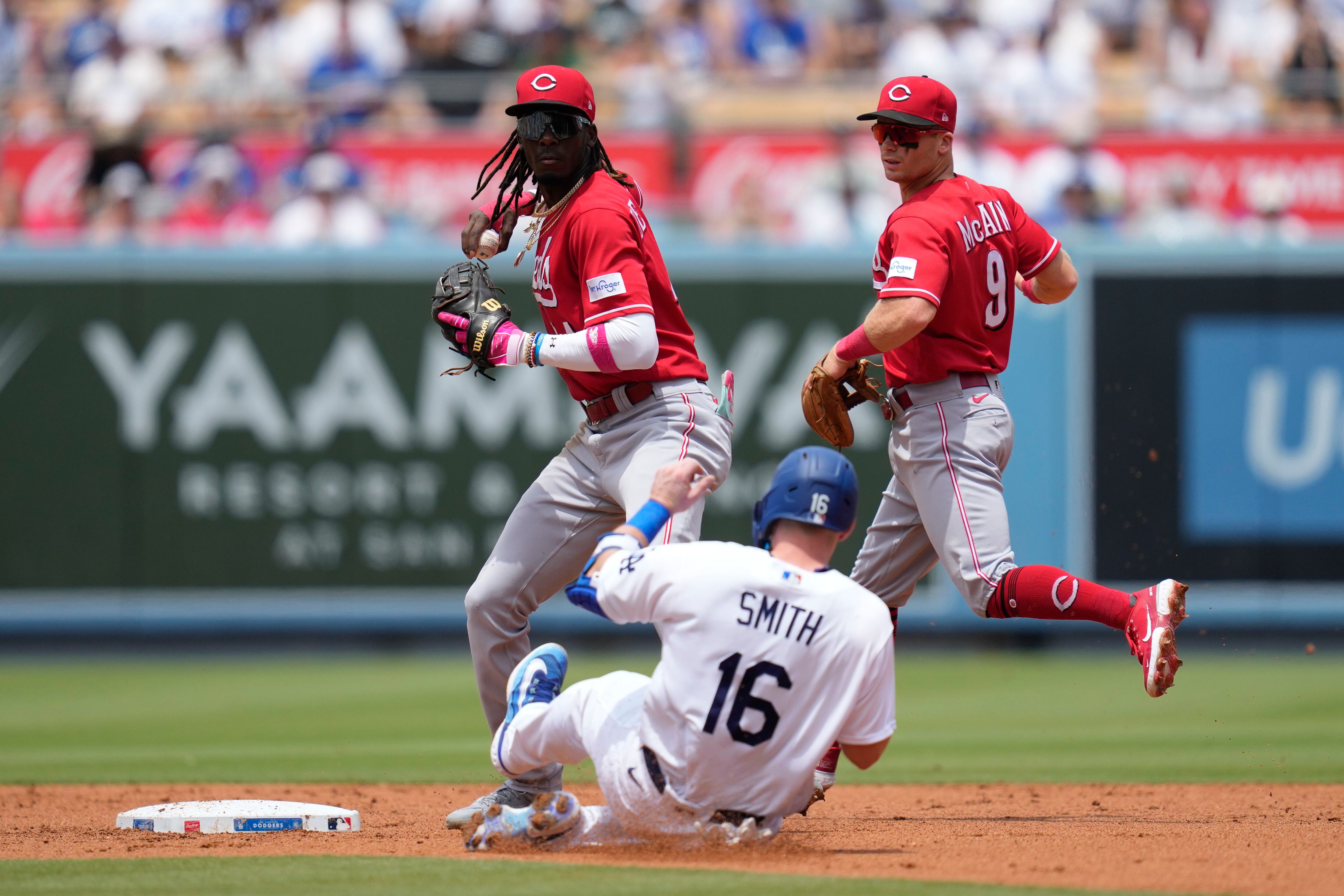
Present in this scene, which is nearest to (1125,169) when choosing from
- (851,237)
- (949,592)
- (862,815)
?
(851,237)

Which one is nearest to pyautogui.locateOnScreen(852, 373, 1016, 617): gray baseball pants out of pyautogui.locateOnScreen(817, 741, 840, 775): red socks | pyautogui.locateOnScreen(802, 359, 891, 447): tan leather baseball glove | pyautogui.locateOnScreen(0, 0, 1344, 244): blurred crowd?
pyautogui.locateOnScreen(802, 359, 891, 447): tan leather baseball glove

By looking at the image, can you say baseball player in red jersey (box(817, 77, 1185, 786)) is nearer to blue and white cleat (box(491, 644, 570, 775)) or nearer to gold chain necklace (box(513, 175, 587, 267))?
gold chain necklace (box(513, 175, 587, 267))

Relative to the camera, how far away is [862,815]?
581cm

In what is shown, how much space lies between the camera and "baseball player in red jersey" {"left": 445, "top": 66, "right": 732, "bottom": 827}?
4.98 meters

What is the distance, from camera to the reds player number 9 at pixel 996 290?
5551 millimetres

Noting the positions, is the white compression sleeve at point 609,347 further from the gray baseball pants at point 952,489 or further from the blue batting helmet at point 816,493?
the gray baseball pants at point 952,489

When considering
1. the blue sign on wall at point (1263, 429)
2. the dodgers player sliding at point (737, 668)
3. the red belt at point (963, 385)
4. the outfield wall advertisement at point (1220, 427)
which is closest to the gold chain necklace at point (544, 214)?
the dodgers player sliding at point (737, 668)

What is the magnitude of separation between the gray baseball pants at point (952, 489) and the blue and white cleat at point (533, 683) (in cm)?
142

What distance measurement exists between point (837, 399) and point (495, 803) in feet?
5.89

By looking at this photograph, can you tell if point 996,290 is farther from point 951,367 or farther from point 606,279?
point 606,279

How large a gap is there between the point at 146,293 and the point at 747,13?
6462 mm

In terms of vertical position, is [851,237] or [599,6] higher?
[599,6]

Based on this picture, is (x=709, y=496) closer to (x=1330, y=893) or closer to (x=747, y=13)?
(x=747, y=13)

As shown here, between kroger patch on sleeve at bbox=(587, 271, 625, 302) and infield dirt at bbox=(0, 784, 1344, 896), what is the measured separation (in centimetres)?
166
